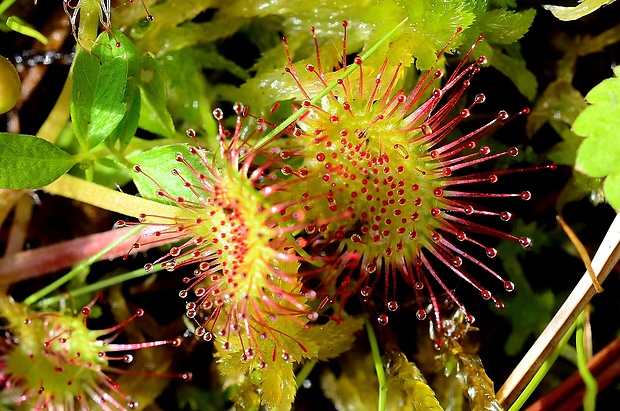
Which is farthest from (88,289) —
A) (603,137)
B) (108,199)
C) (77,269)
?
(603,137)

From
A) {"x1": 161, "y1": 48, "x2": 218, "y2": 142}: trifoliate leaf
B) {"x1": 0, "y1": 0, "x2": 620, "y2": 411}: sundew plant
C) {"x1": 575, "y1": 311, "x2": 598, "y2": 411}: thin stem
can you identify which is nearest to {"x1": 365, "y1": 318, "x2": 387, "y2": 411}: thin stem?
{"x1": 0, "y1": 0, "x2": 620, "y2": 411}: sundew plant

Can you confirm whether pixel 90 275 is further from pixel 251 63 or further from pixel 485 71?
pixel 485 71

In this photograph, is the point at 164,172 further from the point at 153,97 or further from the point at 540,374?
the point at 540,374

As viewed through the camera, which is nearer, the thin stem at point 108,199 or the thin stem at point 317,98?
the thin stem at point 317,98

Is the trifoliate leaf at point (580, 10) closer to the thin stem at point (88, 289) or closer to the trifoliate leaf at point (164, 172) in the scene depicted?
the trifoliate leaf at point (164, 172)

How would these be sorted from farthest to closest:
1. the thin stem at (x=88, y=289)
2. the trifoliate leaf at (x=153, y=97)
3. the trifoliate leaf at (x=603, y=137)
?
1. the thin stem at (x=88, y=289)
2. the trifoliate leaf at (x=153, y=97)
3. the trifoliate leaf at (x=603, y=137)

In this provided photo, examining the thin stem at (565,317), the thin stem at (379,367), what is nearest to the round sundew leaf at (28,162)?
the thin stem at (379,367)

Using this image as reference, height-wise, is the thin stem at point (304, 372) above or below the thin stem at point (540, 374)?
below

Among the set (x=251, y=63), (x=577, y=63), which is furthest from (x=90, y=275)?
(x=577, y=63)
